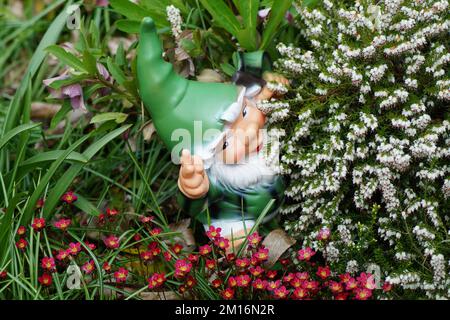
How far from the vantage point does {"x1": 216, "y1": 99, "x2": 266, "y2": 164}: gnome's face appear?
7.33ft

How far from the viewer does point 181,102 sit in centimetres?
220

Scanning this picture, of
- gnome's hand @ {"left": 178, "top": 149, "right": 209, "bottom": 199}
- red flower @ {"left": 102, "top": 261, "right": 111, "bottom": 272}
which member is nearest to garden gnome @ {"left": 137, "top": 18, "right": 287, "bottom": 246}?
gnome's hand @ {"left": 178, "top": 149, "right": 209, "bottom": 199}

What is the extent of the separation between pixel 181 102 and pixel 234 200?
1.31 feet

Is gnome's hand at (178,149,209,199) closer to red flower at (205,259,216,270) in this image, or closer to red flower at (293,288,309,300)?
red flower at (205,259,216,270)

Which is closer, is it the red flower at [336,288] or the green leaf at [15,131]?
the red flower at [336,288]

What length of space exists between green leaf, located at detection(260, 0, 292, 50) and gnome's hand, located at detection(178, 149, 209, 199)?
1.86 feet

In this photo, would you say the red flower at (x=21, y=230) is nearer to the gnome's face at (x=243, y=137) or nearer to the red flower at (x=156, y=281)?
the red flower at (x=156, y=281)

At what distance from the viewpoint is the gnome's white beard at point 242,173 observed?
7.43 ft

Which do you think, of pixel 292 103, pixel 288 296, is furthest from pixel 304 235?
pixel 292 103

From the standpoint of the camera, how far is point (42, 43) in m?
2.83

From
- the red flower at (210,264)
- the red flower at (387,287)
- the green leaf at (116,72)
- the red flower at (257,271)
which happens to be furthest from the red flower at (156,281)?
the green leaf at (116,72)

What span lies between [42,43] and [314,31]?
124cm

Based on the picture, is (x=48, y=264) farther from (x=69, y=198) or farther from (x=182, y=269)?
(x=182, y=269)

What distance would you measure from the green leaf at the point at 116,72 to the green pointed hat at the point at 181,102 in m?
0.26
